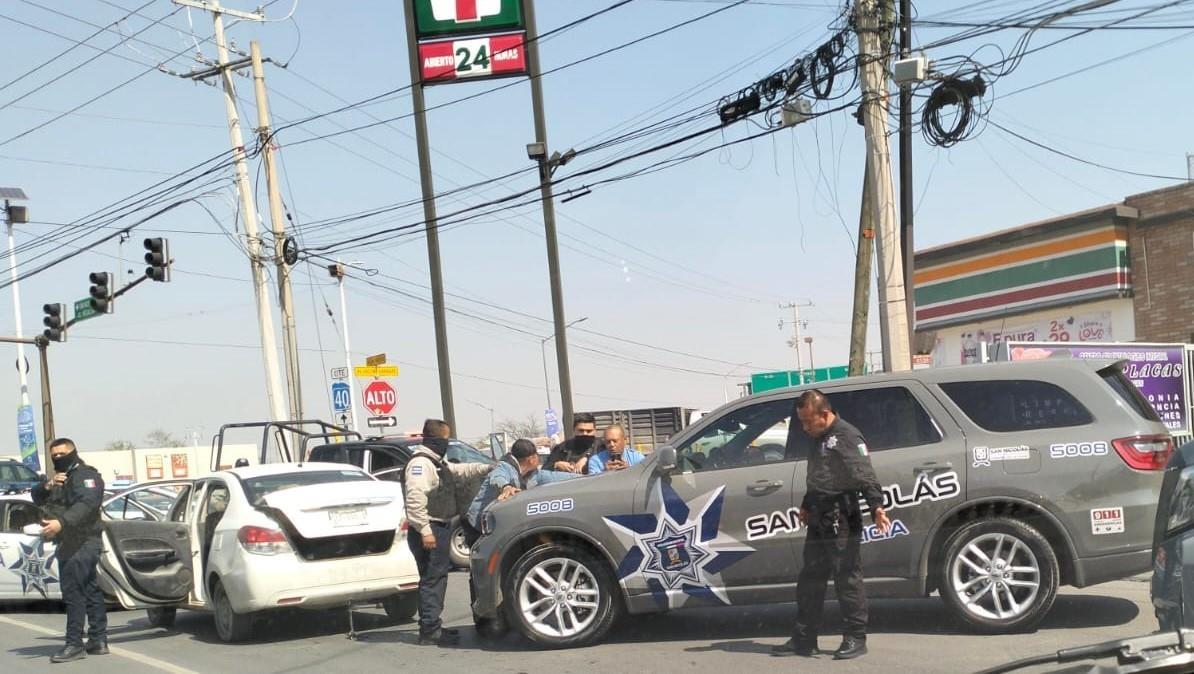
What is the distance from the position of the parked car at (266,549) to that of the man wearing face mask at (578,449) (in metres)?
1.52

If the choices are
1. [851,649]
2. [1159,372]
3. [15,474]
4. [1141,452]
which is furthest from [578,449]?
[15,474]

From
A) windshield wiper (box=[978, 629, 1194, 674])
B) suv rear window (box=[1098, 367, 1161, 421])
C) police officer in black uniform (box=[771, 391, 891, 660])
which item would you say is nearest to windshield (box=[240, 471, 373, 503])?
police officer in black uniform (box=[771, 391, 891, 660])

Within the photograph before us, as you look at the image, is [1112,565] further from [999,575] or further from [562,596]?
[562,596]

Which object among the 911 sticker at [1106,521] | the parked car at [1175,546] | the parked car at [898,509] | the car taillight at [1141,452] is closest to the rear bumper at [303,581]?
the parked car at [898,509]

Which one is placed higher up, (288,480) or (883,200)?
(883,200)

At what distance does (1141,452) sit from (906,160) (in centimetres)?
1022

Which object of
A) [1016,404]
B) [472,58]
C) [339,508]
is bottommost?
[339,508]

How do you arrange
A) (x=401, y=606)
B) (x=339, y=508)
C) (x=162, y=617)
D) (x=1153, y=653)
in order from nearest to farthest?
(x=1153, y=653), (x=339, y=508), (x=401, y=606), (x=162, y=617)

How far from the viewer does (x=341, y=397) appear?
88.4 feet

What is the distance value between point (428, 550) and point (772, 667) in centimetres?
300

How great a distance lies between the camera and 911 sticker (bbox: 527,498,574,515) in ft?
27.7

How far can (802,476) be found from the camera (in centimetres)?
796

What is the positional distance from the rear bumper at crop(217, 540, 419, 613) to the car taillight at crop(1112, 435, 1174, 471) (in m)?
5.89

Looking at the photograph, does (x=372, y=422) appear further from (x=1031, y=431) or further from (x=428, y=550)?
(x=1031, y=431)
